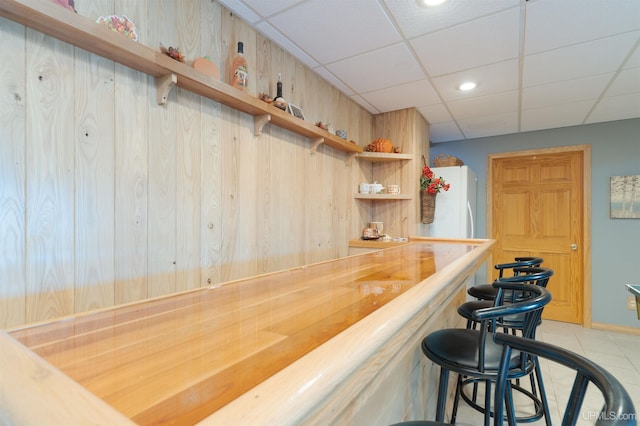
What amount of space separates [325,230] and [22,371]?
7.77 feet

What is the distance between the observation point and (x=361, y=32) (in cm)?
201

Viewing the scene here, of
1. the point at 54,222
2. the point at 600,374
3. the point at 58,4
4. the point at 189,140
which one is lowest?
the point at 600,374

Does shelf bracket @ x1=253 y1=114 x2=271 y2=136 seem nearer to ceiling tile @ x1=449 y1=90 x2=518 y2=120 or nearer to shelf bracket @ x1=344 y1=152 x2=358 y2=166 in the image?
shelf bracket @ x1=344 y1=152 x2=358 y2=166

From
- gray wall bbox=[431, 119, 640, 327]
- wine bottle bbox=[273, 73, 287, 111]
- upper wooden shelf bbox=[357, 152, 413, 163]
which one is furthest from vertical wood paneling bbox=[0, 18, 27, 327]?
gray wall bbox=[431, 119, 640, 327]

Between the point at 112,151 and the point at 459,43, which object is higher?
the point at 459,43

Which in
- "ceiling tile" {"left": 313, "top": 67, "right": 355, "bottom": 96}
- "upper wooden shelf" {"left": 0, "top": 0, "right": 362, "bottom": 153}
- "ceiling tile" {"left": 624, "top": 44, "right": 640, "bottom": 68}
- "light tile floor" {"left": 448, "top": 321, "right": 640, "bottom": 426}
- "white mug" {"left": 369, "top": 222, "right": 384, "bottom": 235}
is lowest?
"light tile floor" {"left": 448, "top": 321, "right": 640, "bottom": 426}

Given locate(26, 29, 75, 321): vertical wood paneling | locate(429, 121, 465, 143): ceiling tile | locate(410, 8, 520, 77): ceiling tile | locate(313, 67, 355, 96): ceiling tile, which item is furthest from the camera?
locate(429, 121, 465, 143): ceiling tile

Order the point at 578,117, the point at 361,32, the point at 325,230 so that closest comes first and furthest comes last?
the point at 361,32
the point at 325,230
the point at 578,117

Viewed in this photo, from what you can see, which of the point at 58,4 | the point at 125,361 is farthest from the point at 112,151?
the point at 125,361

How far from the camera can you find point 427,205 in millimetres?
3500

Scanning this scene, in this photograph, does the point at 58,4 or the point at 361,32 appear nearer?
the point at 58,4

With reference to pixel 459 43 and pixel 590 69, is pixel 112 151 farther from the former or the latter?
pixel 590 69

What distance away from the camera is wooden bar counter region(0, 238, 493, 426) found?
36cm

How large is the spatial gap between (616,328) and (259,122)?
457cm
